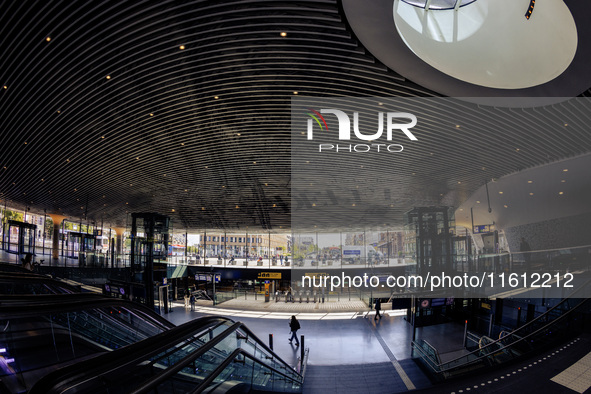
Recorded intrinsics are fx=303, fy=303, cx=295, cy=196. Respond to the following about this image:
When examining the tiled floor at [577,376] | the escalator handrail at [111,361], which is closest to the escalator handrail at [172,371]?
the escalator handrail at [111,361]

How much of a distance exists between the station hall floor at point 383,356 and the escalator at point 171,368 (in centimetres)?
430

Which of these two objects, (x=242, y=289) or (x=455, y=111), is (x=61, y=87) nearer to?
(x=455, y=111)

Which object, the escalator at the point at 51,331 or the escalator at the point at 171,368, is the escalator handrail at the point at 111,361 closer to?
the escalator at the point at 171,368

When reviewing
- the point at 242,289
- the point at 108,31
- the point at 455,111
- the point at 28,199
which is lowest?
the point at 242,289

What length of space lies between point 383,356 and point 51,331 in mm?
8919

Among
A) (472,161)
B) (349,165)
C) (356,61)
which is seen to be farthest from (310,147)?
(472,161)

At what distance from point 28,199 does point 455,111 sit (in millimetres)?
23576

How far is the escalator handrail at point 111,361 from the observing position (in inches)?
59.8

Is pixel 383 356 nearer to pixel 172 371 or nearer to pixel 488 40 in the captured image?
pixel 488 40

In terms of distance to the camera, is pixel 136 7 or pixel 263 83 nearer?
pixel 136 7

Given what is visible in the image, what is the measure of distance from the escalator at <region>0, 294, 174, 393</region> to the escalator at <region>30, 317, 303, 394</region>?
0.88m

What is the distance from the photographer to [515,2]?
5.26 meters

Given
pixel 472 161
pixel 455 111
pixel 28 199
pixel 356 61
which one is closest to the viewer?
pixel 356 61
